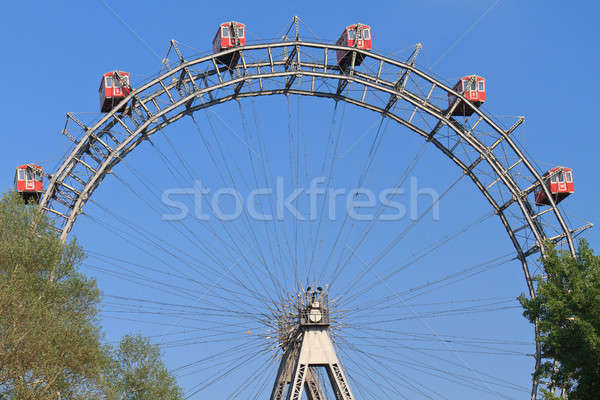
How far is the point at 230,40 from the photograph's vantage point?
48.4 meters

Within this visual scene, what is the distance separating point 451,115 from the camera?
2056 inches

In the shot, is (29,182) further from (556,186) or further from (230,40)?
(556,186)

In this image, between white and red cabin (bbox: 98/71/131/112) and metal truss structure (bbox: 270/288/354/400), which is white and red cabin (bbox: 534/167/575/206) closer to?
metal truss structure (bbox: 270/288/354/400)

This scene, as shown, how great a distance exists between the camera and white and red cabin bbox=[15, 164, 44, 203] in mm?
45406

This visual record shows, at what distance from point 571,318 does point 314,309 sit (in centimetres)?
1297

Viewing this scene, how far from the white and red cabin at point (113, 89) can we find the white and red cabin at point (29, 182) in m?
4.86

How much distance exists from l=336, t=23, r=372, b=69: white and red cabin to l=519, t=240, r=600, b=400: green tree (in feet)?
49.4

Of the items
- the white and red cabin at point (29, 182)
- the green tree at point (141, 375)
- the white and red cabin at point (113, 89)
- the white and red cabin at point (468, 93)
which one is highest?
the white and red cabin at point (468, 93)

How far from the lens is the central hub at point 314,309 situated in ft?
153

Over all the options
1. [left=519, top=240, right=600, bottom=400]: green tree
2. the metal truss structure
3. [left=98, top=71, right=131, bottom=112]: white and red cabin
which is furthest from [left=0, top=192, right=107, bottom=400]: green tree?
[left=519, top=240, right=600, bottom=400]: green tree

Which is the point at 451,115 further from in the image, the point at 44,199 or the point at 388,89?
the point at 44,199

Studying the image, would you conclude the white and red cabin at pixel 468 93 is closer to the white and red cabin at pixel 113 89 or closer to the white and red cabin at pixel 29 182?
the white and red cabin at pixel 113 89

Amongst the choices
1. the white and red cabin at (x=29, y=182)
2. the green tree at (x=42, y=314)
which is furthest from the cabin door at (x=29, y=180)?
the green tree at (x=42, y=314)

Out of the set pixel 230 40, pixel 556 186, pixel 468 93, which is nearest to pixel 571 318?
pixel 556 186
